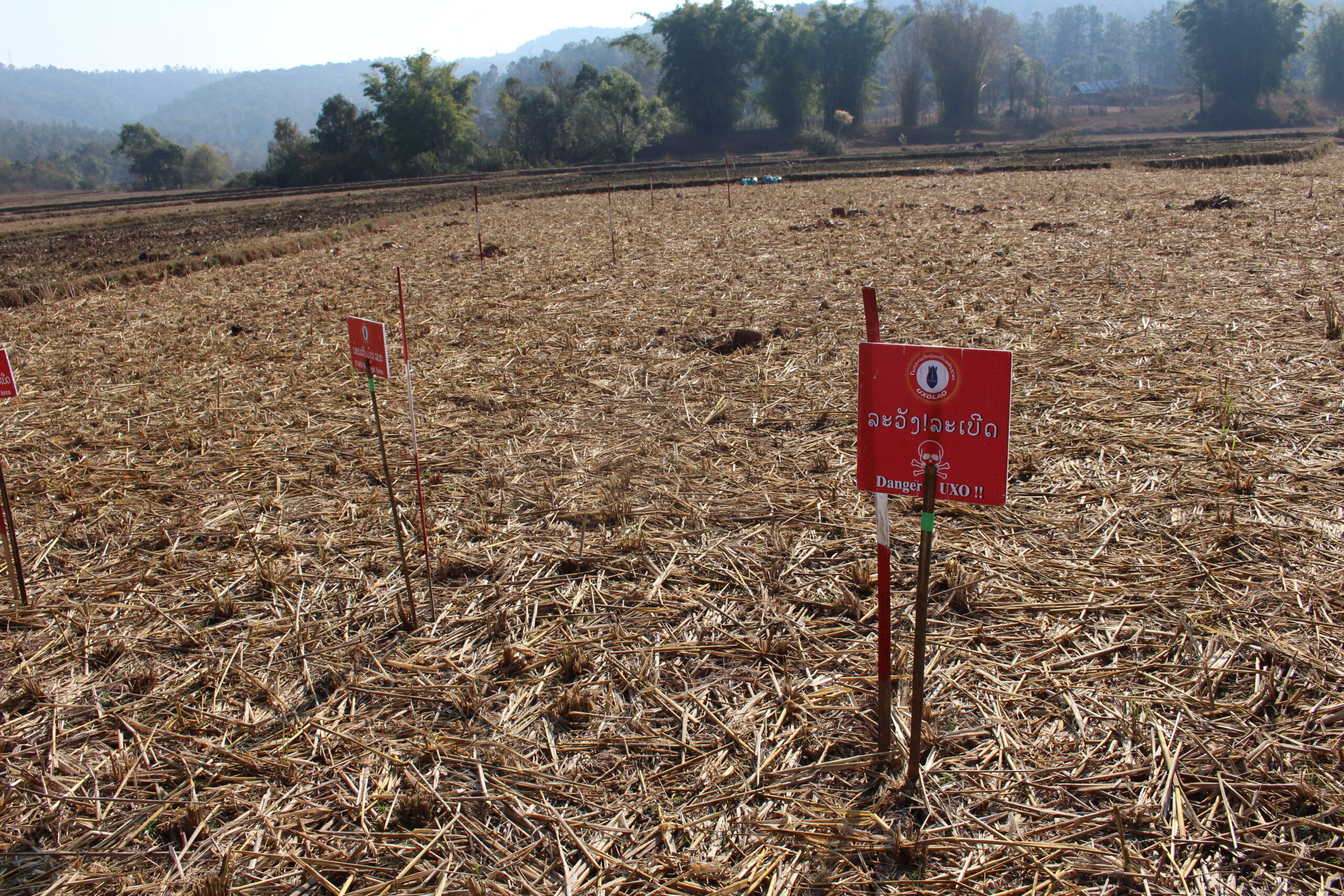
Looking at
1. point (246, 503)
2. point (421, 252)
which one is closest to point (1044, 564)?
point (246, 503)

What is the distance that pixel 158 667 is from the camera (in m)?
3.46

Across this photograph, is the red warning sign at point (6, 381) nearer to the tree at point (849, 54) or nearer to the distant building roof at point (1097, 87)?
the tree at point (849, 54)

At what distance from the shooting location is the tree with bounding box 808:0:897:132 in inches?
2955

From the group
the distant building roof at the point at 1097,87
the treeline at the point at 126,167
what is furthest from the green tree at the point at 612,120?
the distant building roof at the point at 1097,87

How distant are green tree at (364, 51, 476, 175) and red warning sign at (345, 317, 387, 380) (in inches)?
2361

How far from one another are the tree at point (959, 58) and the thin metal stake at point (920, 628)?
86.4 metres

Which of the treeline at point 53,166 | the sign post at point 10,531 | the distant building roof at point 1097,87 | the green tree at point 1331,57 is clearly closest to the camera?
the sign post at point 10,531

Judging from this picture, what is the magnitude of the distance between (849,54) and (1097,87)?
2942 inches

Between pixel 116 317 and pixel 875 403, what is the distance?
40.8ft

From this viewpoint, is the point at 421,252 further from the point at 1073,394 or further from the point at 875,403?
the point at 875,403

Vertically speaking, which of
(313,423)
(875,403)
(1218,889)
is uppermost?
(875,403)

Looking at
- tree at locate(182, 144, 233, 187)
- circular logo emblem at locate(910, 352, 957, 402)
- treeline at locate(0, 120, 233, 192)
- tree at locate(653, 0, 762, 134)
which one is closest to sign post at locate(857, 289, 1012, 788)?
circular logo emblem at locate(910, 352, 957, 402)

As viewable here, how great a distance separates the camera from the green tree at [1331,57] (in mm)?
90500

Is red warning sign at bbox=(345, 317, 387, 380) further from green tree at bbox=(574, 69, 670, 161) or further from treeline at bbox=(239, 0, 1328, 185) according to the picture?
green tree at bbox=(574, 69, 670, 161)
